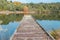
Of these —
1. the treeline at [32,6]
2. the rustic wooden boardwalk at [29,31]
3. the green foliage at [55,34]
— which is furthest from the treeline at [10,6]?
the green foliage at [55,34]

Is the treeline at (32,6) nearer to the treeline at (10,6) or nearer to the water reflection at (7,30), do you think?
the treeline at (10,6)

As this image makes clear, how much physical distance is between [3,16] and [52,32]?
0.76 m

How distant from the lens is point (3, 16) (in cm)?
315

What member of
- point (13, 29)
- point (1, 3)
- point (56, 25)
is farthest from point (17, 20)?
point (56, 25)

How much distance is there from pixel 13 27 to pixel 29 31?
24cm

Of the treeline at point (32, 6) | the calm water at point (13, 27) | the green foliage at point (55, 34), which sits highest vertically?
the treeline at point (32, 6)

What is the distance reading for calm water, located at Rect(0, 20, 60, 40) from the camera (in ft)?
9.97

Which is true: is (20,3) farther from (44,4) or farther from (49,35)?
(49,35)

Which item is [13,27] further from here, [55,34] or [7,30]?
[55,34]

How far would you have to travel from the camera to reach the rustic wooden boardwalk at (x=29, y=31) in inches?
120

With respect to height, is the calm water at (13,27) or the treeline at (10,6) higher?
the treeline at (10,6)

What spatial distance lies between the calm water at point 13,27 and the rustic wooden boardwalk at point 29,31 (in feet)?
0.20

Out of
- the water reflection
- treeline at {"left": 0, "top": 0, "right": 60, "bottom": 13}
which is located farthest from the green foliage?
the water reflection

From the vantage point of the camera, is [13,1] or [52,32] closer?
[52,32]
